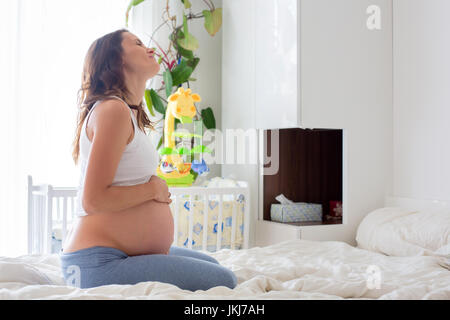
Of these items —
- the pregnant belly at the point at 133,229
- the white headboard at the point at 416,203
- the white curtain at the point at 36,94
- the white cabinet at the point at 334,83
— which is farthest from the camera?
the white curtain at the point at 36,94

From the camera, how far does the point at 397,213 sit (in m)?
1.96

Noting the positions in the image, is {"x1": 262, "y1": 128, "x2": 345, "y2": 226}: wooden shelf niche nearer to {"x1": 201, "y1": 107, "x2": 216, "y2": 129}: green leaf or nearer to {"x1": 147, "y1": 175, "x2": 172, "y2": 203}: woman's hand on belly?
{"x1": 201, "y1": 107, "x2": 216, "y2": 129}: green leaf

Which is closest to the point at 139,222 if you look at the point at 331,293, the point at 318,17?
the point at 331,293

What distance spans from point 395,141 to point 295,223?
0.62 m

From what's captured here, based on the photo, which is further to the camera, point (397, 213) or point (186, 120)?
point (186, 120)

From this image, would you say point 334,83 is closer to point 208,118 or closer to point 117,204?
point 208,118

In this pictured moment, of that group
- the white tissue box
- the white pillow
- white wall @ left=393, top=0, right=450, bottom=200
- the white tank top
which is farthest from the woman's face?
white wall @ left=393, top=0, right=450, bottom=200

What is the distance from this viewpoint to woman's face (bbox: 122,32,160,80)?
1218 millimetres

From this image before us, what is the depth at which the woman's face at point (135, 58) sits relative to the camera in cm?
122

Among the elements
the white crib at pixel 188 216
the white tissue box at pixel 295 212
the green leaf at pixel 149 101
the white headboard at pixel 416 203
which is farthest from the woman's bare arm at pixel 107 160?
the green leaf at pixel 149 101

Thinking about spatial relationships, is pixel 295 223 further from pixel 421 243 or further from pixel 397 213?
pixel 421 243

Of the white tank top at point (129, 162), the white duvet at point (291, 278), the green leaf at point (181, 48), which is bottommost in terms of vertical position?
the white duvet at point (291, 278)

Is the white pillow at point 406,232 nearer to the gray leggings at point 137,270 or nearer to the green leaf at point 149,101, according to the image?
the gray leggings at point 137,270

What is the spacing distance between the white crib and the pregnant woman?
829mm
